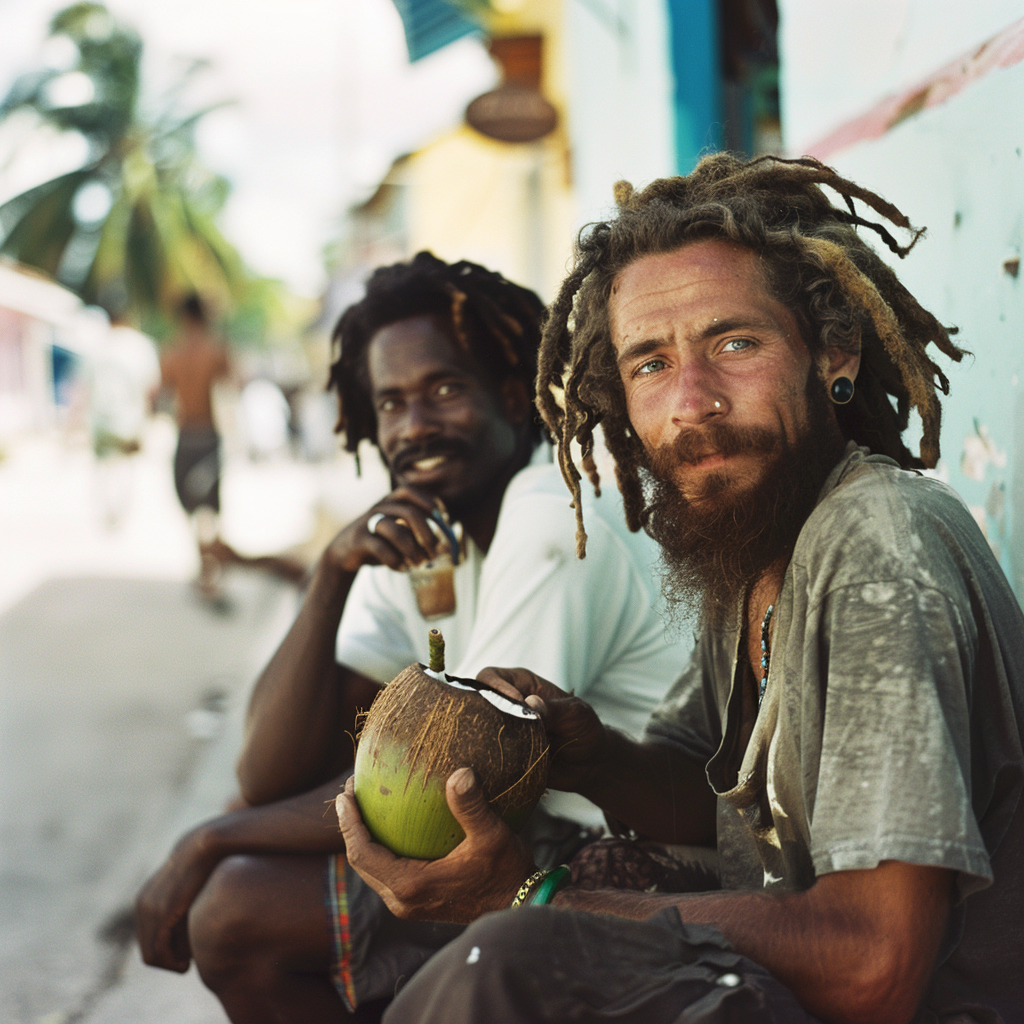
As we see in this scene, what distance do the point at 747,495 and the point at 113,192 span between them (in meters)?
31.7

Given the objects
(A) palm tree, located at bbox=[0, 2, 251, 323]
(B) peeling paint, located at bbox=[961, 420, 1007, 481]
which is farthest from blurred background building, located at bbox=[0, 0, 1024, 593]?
(A) palm tree, located at bbox=[0, 2, 251, 323]

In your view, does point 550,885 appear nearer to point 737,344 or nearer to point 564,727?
point 564,727

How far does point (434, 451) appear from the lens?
8.81 ft

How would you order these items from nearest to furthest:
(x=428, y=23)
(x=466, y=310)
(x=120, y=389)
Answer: (x=466, y=310) < (x=428, y=23) < (x=120, y=389)

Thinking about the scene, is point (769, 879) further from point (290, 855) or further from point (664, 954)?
point (290, 855)

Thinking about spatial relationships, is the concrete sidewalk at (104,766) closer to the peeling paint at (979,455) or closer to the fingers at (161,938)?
the fingers at (161,938)

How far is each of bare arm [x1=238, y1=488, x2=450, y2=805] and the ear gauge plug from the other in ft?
3.23

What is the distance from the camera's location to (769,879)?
1681 mm

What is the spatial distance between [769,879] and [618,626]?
2.63 ft

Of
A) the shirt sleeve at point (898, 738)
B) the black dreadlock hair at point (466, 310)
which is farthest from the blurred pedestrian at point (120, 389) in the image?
the shirt sleeve at point (898, 738)

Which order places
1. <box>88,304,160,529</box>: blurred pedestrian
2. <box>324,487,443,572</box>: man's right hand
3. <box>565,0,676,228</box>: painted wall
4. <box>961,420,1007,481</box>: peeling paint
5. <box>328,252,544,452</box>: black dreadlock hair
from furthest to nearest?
1. <box>88,304,160,529</box>: blurred pedestrian
2. <box>565,0,676,228</box>: painted wall
3. <box>328,252,544,452</box>: black dreadlock hair
4. <box>324,487,443,572</box>: man's right hand
5. <box>961,420,1007,481</box>: peeling paint

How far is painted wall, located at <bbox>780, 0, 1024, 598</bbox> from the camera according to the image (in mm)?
2121

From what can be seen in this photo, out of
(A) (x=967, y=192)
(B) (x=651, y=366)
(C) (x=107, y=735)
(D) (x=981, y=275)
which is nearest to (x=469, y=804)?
(B) (x=651, y=366)

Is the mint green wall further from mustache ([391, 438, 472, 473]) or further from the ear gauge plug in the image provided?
mustache ([391, 438, 472, 473])
